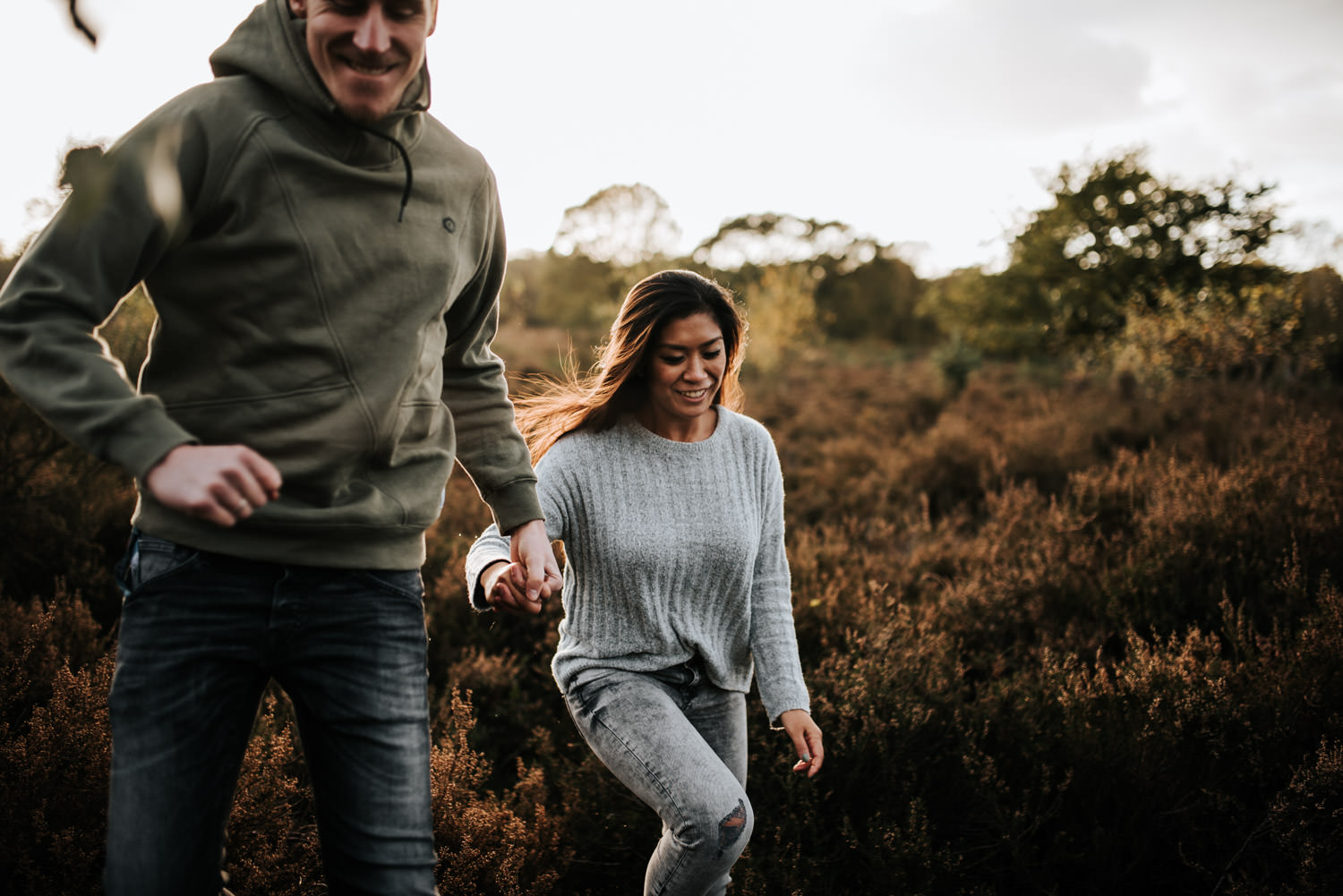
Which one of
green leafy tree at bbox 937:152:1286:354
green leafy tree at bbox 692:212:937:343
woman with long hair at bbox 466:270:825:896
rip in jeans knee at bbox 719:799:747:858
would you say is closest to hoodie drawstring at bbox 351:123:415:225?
woman with long hair at bbox 466:270:825:896

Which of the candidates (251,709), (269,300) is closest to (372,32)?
(269,300)

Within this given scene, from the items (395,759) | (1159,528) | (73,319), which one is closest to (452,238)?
(73,319)

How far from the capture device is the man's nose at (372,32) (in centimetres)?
136

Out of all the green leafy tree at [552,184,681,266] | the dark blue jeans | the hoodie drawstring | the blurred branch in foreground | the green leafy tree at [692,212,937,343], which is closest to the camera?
the blurred branch in foreground

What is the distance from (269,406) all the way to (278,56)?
0.58 metres

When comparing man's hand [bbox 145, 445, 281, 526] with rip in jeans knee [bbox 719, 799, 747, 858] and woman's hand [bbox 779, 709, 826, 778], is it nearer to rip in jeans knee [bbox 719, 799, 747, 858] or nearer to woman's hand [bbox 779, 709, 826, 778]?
rip in jeans knee [bbox 719, 799, 747, 858]

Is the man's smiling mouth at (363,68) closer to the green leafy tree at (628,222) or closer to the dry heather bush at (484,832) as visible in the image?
the dry heather bush at (484,832)

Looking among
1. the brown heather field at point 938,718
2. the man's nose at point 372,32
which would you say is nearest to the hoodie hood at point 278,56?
the man's nose at point 372,32

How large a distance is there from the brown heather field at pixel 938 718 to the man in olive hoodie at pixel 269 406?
46.9 inches

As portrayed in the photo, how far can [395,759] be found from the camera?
1.49 m

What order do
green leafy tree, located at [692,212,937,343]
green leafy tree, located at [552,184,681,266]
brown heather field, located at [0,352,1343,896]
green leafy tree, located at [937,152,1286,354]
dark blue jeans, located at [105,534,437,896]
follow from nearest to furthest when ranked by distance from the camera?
1. dark blue jeans, located at [105,534,437,896]
2. brown heather field, located at [0,352,1343,896]
3. green leafy tree, located at [937,152,1286,354]
4. green leafy tree, located at [552,184,681,266]
5. green leafy tree, located at [692,212,937,343]

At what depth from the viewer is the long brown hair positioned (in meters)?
2.67

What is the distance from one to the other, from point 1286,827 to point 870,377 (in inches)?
603

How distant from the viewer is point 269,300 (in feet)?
4.49
